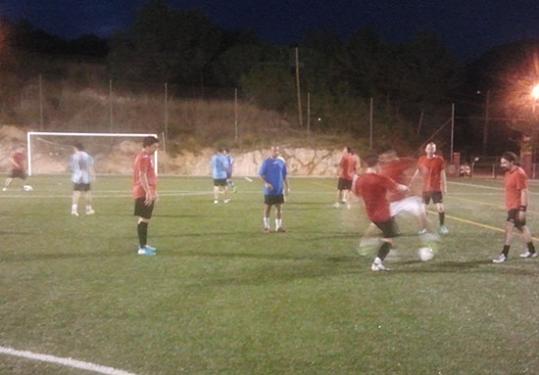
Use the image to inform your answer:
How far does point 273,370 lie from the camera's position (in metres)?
5.37

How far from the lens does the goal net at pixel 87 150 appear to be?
146ft

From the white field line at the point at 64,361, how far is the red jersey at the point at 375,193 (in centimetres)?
515

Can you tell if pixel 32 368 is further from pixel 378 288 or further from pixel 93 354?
pixel 378 288

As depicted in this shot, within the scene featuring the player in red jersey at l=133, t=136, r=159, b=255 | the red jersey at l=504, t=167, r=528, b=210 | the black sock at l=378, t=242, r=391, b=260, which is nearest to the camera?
the black sock at l=378, t=242, r=391, b=260

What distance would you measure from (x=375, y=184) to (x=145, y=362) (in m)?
4.94

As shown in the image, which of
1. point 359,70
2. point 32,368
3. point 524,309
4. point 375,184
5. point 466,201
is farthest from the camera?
point 359,70

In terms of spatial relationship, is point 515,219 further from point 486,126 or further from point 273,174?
point 486,126

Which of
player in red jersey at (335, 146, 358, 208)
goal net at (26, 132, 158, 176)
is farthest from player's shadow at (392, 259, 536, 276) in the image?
goal net at (26, 132, 158, 176)

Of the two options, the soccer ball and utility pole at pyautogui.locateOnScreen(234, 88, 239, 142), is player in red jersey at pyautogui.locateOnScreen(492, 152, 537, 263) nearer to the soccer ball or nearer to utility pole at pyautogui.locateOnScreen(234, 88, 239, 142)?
the soccer ball

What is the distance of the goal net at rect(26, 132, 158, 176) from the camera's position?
44.4m

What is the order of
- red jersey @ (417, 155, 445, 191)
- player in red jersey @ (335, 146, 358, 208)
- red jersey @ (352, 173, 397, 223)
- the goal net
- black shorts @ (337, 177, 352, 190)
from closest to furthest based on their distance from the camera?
red jersey @ (352, 173, 397, 223) → red jersey @ (417, 155, 445, 191) → player in red jersey @ (335, 146, 358, 208) → black shorts @ (337, 177, 352, 190) → the goal net

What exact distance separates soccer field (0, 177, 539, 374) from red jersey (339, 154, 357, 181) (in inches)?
227

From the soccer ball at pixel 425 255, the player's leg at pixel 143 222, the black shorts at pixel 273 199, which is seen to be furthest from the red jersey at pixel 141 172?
the soccer ball at pixel 425 255

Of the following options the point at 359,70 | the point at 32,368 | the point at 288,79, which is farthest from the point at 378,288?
the point at 359,70
